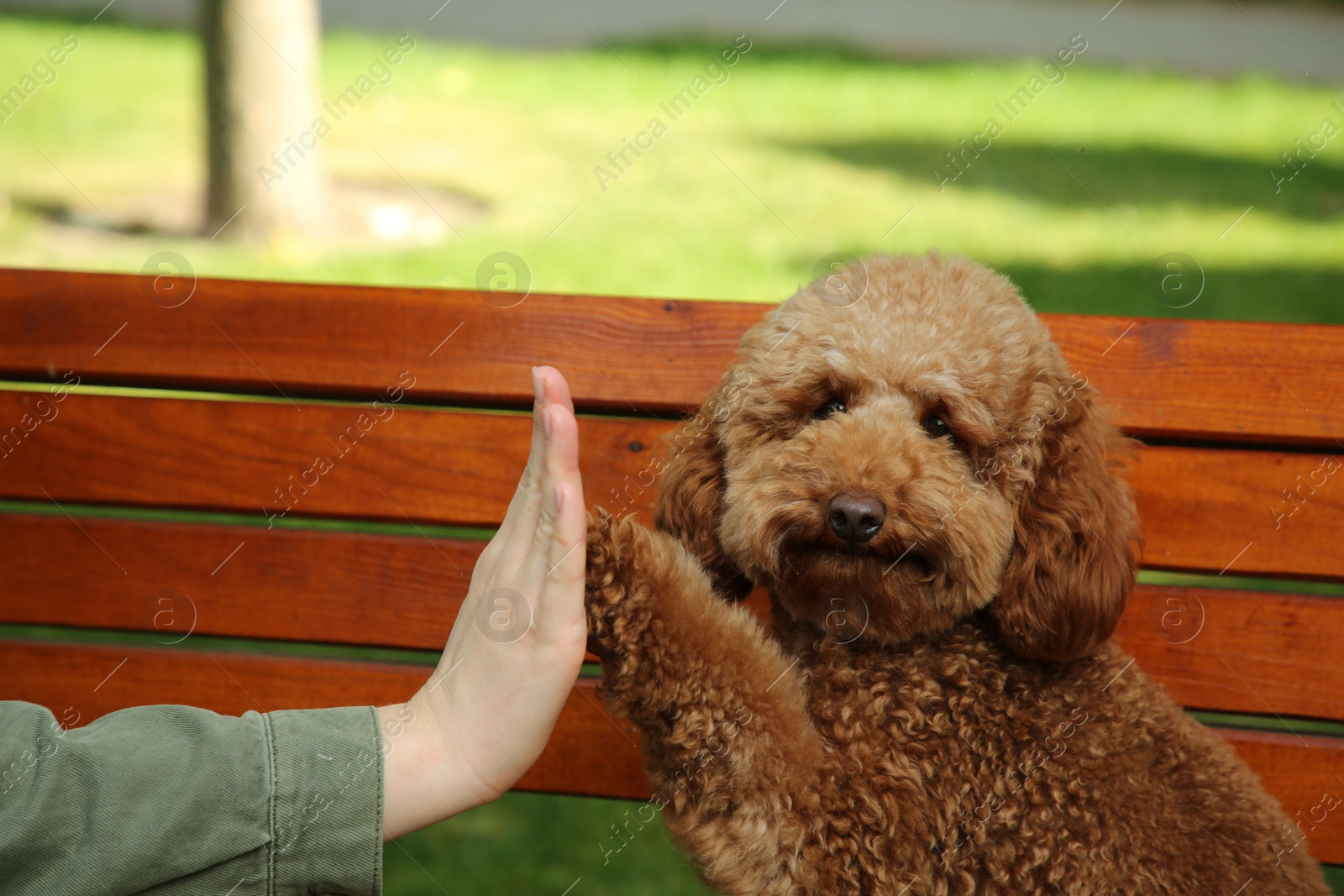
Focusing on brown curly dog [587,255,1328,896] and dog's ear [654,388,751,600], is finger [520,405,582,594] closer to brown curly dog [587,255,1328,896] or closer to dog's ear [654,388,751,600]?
brown curly dog [587,255,1328,896]

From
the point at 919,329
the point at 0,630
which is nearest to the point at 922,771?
the point at 919,329

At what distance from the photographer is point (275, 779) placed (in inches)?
58.6

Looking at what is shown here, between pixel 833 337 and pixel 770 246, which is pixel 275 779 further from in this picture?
pixel 770 246

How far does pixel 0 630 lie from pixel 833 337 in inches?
133

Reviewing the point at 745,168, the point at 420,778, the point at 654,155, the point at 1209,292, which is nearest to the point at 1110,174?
the point at 1209,292

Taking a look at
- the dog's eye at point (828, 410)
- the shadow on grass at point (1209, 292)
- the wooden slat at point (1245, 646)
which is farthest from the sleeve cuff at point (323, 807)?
the shadow on grass at point (1209, 292)

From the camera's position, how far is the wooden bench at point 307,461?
2.16 metres

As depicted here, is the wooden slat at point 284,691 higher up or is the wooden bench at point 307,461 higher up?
the wooden bench at point 307,461

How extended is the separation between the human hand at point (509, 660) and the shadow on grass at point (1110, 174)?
5501mm

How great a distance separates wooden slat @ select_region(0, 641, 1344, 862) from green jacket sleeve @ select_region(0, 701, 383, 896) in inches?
26.2

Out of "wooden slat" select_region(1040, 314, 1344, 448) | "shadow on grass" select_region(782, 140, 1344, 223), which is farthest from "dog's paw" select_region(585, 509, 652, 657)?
"shadow on grass" select_region(782, 140, 1344, 223)

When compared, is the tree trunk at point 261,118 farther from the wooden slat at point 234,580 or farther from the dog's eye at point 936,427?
the dog's eye at point 936,427

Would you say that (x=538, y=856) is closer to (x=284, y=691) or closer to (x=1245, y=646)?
(x=284, y=691)

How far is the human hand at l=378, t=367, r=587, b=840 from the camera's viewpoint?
1.46 meters
